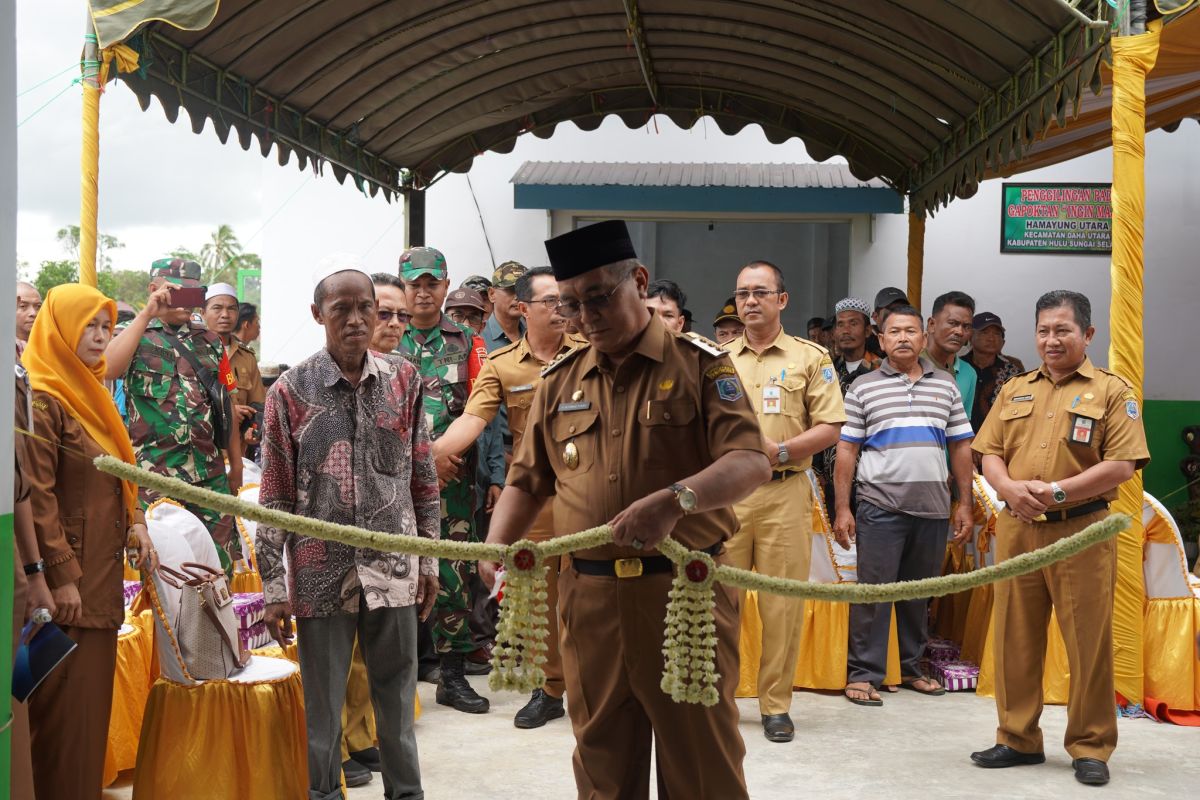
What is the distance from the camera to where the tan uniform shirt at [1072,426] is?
497 centimetres

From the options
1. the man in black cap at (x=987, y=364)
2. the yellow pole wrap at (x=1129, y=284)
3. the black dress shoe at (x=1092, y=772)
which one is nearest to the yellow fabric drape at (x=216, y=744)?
A: the black dress shoe at (x=1092, y=772)

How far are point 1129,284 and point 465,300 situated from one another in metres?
3.94

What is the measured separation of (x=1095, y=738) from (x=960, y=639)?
2182mm

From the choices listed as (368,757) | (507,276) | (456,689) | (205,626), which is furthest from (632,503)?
(507,276)

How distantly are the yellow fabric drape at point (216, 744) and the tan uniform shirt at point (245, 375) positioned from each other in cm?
442

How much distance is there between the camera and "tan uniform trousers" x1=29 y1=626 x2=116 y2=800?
3840 mm

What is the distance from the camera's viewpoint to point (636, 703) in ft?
10.4

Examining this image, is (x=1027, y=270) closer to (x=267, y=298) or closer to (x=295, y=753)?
(x=267, y=298)

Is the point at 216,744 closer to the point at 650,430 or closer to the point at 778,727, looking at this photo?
the point at 650,430

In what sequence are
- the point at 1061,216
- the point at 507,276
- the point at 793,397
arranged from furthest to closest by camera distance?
1. the point at 1061,216
2. the point at 507,276
3. the point at 793,397

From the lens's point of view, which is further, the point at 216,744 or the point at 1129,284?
the point at 1129,284

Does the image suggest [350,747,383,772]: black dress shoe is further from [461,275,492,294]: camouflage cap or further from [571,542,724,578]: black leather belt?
[461,275,492,294]: camouflage cap

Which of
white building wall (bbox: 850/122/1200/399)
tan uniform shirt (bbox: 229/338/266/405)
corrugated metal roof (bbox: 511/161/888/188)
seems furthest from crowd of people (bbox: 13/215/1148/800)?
white building wall (bbox: 850/122/1200/399)

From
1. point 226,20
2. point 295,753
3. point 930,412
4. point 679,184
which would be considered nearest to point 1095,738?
point 930,412
